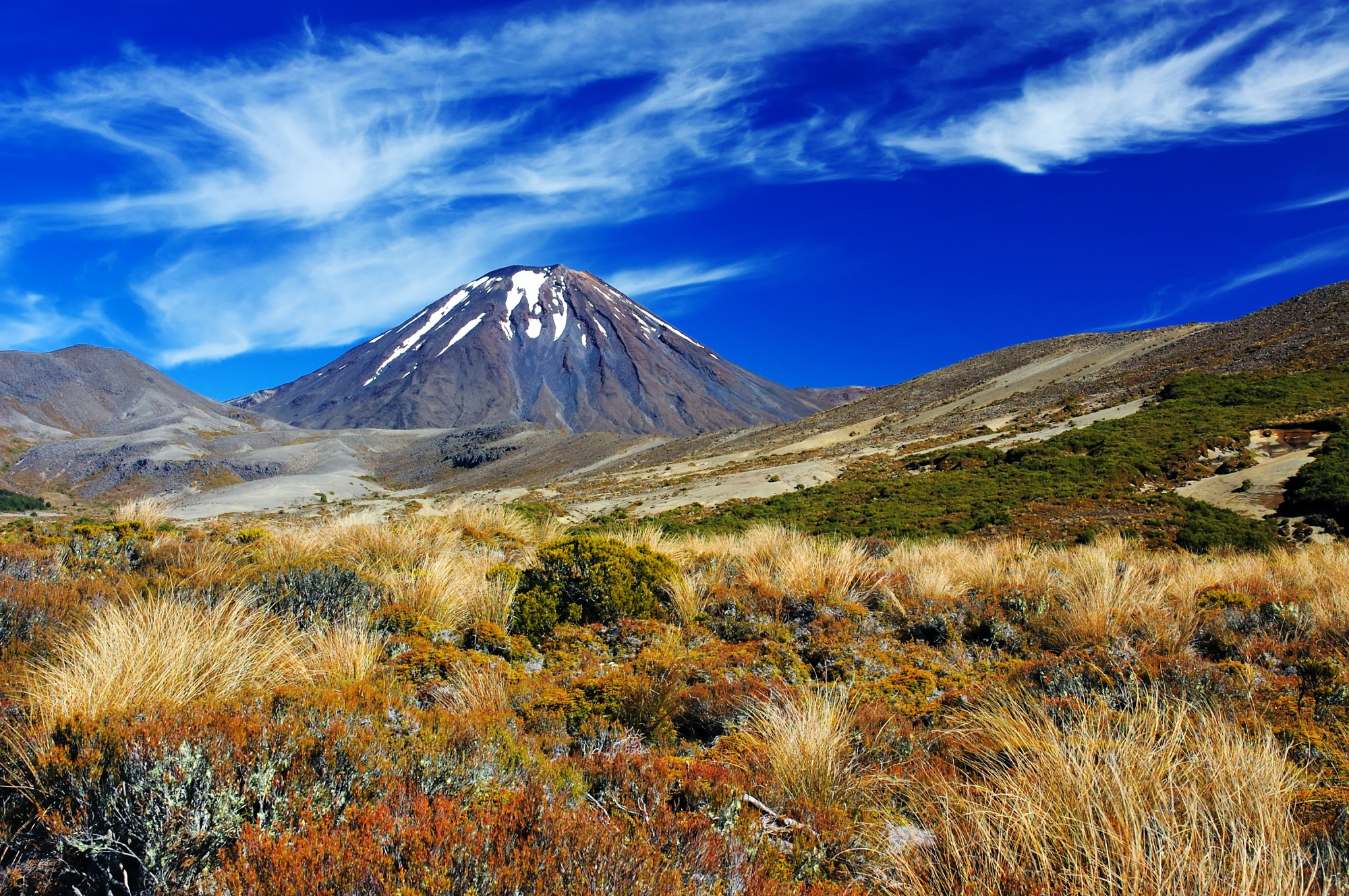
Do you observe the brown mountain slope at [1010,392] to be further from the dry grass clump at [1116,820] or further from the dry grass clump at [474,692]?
the dry grass clump at [1116,820]

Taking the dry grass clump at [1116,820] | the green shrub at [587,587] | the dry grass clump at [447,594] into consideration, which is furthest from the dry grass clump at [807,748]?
the dry grass clump at [447,594]

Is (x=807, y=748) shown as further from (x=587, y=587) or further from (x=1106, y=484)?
(x=1106, y=484)

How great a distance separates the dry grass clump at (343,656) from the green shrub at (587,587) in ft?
5.06

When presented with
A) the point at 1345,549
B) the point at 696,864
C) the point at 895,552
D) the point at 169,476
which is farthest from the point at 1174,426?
the point at 169,476

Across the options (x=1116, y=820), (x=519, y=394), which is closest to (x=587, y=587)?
(x=1116, y=820)

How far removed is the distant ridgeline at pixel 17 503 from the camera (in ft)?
158

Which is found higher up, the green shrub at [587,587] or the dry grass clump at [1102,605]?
the green shrub at [587,587]

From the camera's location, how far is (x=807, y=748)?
10.5ft

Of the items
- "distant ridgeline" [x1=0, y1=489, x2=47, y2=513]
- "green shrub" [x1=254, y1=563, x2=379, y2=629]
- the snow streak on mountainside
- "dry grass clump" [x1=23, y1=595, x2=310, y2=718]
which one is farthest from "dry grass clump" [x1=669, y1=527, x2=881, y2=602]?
the snow streak on mountainside

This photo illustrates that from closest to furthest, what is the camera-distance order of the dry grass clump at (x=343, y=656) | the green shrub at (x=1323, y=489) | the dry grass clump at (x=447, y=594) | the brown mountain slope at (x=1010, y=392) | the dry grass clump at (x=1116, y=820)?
1. the dry grass clump at (x=1116, y=820)
2. the dry grass clump at (x=343, y=656)
3. the dry grass clump at (x=447, y=594)
4. the green shrub at (x=1323, y=489)
5. the brown mountain slope at (x=1010, y=392)

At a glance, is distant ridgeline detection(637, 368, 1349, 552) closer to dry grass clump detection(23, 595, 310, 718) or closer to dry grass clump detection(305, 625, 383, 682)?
dry grass clump detection(305, 625, 383, 682)

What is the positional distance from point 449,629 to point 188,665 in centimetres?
220

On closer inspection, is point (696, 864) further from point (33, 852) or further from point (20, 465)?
point (20, 465)

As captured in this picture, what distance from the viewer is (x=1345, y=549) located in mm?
10133
